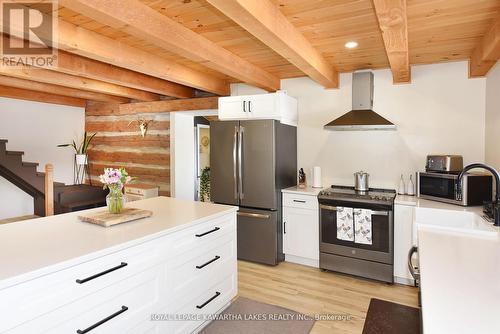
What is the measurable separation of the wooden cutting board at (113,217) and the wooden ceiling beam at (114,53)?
144 cm

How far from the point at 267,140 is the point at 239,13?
199 centimetres

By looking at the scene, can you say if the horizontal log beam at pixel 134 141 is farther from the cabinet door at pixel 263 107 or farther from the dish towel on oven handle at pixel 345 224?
the dish towel on oven handle at pixel 345 224

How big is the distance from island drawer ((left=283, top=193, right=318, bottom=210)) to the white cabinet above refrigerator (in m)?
0.96

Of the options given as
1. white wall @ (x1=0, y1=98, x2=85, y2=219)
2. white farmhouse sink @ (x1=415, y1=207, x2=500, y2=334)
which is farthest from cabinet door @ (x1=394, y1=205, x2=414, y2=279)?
white wall @ (x1=0, y1=98, x2=85, y2=219)

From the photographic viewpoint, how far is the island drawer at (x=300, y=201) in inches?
145

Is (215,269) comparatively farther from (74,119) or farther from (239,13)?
(74,119)

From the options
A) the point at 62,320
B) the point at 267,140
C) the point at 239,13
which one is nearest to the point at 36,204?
the point at 267,140

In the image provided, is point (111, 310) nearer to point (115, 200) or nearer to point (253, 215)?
point (115, 200)

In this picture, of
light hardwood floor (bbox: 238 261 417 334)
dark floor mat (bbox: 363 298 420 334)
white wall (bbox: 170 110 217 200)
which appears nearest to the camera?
dark floor mat (bbox: 363 298 420 334)

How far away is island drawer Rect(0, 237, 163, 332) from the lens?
124 cm

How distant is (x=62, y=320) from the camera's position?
141 centimetres

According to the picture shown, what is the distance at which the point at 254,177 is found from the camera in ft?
12.4

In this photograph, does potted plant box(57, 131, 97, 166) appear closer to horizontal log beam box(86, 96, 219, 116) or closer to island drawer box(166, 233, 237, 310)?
horizontal log beam box(86, 96, 219, 116)

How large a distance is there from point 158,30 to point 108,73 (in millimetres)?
1786
